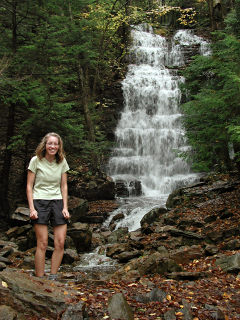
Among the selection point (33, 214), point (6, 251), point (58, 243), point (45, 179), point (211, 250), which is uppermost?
point (45, 179)

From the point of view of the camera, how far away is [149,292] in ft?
11.9

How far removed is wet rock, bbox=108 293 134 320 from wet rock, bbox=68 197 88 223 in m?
8.07

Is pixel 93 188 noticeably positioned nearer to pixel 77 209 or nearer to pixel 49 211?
pixel 77 209

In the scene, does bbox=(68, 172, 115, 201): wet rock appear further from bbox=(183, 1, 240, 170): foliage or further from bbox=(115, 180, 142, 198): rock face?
bbox=(183, 1, 240, 170): foliage

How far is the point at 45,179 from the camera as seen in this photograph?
3744mm

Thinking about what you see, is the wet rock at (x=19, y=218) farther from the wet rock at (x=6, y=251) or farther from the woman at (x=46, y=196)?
the woman at (x=46, y=196)

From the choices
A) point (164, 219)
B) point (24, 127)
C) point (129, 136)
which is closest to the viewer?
point (164, 219)

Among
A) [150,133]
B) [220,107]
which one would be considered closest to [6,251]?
[220,107]

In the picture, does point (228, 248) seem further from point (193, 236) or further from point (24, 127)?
point (24, 127)

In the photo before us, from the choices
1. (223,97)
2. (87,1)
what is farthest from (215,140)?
(87,1)

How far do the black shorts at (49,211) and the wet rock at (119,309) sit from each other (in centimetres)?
124

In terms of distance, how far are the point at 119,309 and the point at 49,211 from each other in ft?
4.90

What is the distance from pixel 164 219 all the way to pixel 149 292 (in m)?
5.50

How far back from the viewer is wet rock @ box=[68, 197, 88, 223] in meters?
11.1
